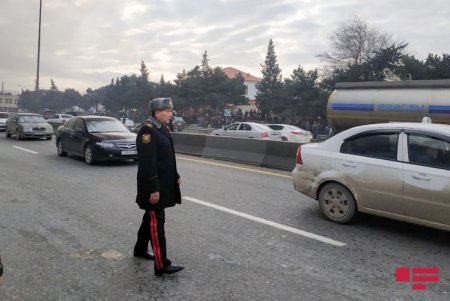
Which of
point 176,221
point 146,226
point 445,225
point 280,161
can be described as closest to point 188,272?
point 146,226

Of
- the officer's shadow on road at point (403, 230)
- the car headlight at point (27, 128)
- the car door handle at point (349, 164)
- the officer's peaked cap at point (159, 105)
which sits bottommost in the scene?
the officer's shadow on road at point (403, 230)

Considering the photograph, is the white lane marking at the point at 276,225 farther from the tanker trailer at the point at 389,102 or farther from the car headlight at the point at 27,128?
the car headlight at the point at 27,128

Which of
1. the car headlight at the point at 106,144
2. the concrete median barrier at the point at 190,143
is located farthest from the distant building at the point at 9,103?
the car headlight at the point at 106,144

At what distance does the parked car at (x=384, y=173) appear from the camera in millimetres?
5109

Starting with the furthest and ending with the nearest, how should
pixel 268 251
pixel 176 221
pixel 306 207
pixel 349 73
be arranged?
1. pixel 349 73
2. pixel 306 207
3. pixel 176 221
4. pixel 268 251

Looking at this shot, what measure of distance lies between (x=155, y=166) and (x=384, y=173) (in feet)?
10.1

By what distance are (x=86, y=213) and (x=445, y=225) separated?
5.01 meters

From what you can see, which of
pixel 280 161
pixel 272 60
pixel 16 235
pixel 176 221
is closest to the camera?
pixel 16 235

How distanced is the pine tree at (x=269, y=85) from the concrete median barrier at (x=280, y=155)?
109 ft

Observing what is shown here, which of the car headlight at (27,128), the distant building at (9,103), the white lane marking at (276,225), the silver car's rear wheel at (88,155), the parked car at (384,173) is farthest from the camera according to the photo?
the distant building at (9,103)

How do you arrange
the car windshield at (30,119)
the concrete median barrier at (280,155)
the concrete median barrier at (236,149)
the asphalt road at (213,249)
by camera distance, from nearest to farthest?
1. the asphalt road at (213,249)
2. the concrete median barrier at (280,155)
3. the concrete median barrier at (236,149)
4. the car windshield at (30,119)

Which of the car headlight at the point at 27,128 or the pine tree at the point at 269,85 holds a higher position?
the pine tree at the point at 269,85

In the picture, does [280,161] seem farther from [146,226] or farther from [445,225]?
[146,226]

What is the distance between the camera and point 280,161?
39.0 ft
